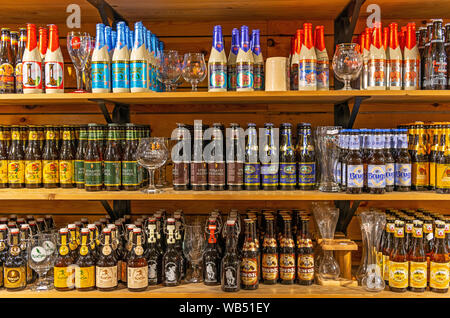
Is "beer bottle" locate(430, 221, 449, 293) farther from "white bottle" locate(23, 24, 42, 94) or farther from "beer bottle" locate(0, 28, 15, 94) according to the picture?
"beer bottle" locate(0, 28, 15, 94)

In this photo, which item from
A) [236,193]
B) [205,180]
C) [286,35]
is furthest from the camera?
[286,35]

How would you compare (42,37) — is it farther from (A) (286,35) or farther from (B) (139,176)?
(A) (286,35)

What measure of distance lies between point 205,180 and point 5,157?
3.13 ft

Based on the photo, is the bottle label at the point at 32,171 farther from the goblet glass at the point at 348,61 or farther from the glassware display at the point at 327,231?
the goblet glass at the point at 348,61

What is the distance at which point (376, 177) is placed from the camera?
1739mm

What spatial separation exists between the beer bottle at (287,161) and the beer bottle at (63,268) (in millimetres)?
963

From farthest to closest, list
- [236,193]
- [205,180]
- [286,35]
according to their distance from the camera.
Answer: [286,35] → [205,180] → [236,193]

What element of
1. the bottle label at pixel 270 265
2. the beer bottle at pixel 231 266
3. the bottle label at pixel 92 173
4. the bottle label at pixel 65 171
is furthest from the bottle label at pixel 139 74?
the bottle label at pixel 270 265

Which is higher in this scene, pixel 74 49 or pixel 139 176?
pixel 74 49

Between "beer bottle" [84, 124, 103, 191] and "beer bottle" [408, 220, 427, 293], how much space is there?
4.54ft

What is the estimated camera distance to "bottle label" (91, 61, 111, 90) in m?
1.77

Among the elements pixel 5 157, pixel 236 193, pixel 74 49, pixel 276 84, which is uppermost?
pixel 74 49
